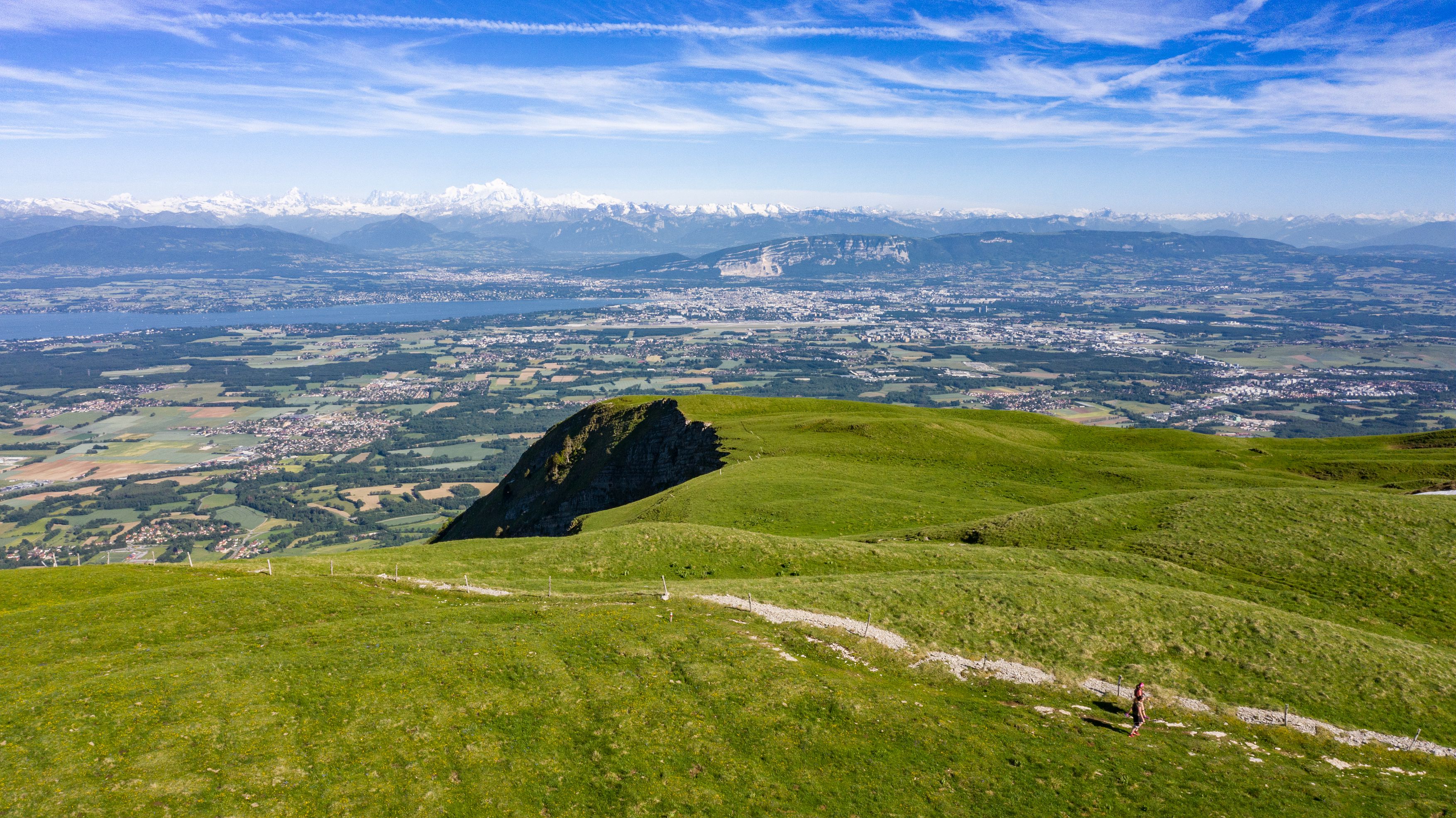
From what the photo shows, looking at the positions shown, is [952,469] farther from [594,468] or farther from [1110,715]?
[594,468]

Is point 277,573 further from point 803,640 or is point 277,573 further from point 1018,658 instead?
point 1018,658

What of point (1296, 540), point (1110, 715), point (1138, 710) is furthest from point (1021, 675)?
point (1296, 540)

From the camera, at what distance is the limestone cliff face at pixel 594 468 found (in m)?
96.8

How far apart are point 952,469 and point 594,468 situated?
180 feet

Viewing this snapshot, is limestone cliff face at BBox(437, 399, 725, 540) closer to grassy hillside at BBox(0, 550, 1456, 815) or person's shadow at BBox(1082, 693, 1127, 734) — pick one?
grassy hillside at BBox(0, 550, 1456, 815)

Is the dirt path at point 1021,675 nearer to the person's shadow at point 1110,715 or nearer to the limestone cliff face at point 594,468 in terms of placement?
the person's shadow at point 1110,715

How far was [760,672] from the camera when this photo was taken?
30.2 m

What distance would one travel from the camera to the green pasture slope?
73.7ft

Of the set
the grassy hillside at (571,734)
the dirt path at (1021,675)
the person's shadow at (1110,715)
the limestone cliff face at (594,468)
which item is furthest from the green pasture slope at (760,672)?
the limestone cliff face at (594,468)

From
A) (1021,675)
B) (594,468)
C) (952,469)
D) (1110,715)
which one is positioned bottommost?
(594,468)

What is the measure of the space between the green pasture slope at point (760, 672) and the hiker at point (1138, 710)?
2.21 ft

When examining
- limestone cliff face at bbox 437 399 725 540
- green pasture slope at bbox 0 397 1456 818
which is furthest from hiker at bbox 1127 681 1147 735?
limestone cliff face at bbox 437 399 725 540

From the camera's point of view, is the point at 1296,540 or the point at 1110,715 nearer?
the point at 1110,715

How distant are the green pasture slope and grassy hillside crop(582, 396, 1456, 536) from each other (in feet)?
28.8
